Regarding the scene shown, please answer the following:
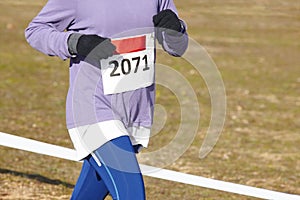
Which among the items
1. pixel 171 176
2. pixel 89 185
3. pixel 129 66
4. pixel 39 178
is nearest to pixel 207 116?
pixel 39 178

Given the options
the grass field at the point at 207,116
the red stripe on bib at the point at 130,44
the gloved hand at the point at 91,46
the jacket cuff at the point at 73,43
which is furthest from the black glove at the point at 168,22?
the grass field at the point at 207,116

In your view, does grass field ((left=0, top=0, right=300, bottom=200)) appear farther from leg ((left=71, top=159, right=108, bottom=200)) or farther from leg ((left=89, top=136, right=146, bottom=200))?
leg ((left=89, top=136, right=146, bottom=200))

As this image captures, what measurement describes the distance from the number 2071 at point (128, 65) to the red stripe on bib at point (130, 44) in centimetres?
5

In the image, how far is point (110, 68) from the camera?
4.48 meters

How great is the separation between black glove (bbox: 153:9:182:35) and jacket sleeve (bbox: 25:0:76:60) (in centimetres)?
42

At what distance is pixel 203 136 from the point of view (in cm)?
1087

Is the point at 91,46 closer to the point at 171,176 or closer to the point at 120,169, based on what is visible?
the point at 120,169

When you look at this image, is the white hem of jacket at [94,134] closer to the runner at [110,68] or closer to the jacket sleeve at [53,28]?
the runner at [110,68]

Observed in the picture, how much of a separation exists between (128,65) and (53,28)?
1.39ft

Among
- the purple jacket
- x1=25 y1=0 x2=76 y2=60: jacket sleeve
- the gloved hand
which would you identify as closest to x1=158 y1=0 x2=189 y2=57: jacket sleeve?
the purple jacket

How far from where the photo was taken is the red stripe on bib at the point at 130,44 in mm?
4449

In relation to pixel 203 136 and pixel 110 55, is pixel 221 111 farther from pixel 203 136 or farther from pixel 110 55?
pixel 110 55

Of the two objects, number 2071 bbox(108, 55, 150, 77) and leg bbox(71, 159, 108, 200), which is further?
leg bbox(71, 159, 108, 200)

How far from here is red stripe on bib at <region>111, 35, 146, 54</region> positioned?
4.45m
